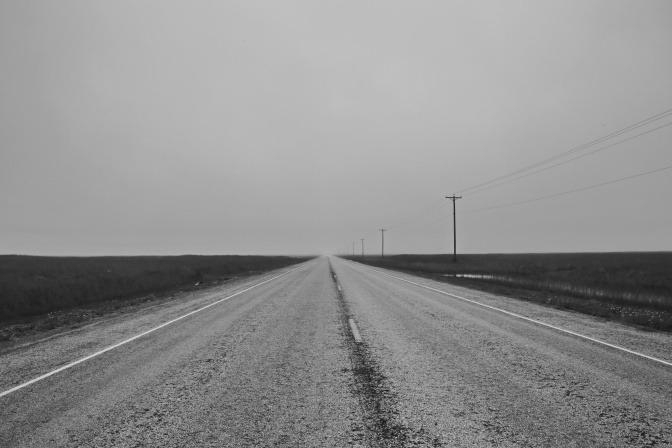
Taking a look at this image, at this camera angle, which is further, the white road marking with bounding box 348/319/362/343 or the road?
the white road marking with bounding box 348/319/362/343

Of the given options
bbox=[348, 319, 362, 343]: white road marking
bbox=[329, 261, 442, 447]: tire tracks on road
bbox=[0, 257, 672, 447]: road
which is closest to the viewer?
bbox=[329, 261, 442, 447]: tire tracks on road

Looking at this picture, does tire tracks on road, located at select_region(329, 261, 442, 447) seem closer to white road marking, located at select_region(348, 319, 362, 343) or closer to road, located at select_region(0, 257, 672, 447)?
road, located at select_region(0, 257, 672, 447)

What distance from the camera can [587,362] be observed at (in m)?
5.57

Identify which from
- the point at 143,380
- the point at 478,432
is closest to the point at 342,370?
the point at 478,432

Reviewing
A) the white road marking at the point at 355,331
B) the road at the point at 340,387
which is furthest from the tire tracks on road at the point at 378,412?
the white road marking at the point at 355,331

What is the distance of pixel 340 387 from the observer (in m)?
4.49

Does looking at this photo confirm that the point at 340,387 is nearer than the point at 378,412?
No

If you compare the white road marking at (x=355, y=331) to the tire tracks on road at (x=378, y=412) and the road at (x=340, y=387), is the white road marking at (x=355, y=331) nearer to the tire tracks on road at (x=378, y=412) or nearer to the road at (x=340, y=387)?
the road at (x=340, y=387)

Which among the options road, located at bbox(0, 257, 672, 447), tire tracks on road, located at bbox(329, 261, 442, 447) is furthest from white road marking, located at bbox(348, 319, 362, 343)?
tire tracks on road, located at bbox(329, 261, 442, 447)

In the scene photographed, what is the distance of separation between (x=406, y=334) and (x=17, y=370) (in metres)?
6.58

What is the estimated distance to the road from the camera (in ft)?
11.0

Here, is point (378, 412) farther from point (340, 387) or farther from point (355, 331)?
point (355, 331)

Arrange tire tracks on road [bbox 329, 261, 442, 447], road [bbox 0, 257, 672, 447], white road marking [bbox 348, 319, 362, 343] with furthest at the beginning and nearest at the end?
white road marking [bbox 348, 319, 362, 343] < road [bbox 0, 257, 672, 447] < tire tracks on road [bbox 329, 261, 442, 447]

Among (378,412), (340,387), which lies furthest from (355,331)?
(378,412)
